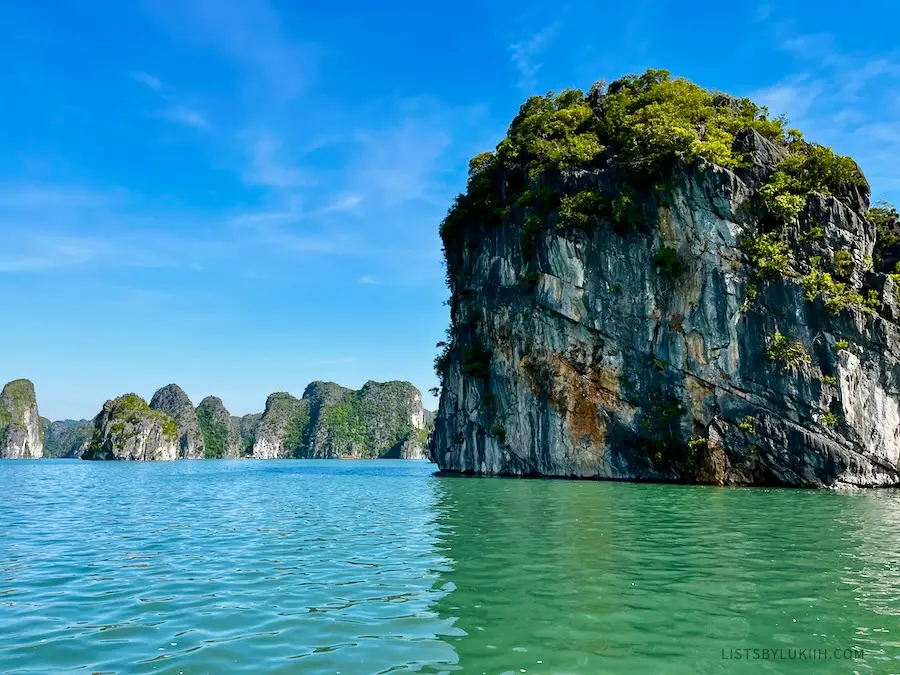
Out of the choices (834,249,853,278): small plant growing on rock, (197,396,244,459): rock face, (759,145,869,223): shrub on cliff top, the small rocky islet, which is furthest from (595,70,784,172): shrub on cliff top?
(197,396,244,459): rock face

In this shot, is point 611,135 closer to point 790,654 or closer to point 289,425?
point 790,654

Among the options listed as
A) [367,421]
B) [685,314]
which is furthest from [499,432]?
[367,421]

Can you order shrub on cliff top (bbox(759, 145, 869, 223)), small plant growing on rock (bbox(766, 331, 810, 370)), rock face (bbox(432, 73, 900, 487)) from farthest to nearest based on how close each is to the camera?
shrub on cliff top (bbox(759, 145, 869, 223)) < small plant growing on rock (bbox(766, 331, 810, 370)) < rock face (bbox(432, 73, 900, 487))

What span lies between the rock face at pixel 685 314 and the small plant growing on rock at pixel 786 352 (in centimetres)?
6

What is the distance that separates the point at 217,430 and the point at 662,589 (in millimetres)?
184546

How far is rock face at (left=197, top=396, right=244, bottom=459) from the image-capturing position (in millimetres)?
174375

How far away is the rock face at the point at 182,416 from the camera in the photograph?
15475cm

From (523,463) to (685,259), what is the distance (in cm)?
1568

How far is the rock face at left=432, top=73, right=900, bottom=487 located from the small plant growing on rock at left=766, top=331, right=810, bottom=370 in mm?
65

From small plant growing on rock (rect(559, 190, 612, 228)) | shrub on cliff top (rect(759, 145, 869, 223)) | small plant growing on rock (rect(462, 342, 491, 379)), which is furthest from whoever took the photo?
small plant growing on rock (rect(462, 342, 491, 379))

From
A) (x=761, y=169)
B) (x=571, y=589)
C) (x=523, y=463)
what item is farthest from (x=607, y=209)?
Answer: (x=571, y=589)

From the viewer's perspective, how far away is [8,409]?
5846 inches

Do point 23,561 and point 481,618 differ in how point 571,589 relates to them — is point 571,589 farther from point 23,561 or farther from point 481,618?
point 23,561

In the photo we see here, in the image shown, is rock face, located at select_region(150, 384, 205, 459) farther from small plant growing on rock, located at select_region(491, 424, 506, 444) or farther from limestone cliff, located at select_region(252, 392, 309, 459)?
small plant growing on rock, located at select_region(491, 424, 506, 444)
